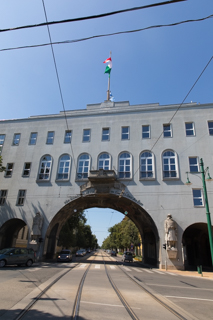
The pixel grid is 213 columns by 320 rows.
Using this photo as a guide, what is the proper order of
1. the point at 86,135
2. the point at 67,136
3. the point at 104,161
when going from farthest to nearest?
the point at 67,136 → the point at 86,135 → the point at 104,161

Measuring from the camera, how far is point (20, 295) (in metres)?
7.27

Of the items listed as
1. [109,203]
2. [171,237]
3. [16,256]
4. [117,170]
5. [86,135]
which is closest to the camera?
[16,256]

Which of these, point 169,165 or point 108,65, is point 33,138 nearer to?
point 108,65

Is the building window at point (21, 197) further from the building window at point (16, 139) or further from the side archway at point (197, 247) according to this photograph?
the side archway at point (197, 247)

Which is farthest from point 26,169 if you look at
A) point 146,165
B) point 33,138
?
point 146,165

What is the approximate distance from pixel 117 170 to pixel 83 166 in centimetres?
438

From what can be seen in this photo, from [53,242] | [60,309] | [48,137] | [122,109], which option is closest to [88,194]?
[53,242]

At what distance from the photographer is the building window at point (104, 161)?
26841 mm

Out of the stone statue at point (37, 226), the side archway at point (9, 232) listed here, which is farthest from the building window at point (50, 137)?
the side archway at point (9, 232)

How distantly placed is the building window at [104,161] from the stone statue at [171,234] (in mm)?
9457

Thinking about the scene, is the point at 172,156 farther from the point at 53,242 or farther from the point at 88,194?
the point at 53,242

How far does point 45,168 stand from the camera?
28109mm

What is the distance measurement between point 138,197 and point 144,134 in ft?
27.5

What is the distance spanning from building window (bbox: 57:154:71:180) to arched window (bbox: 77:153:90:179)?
1449 mm
